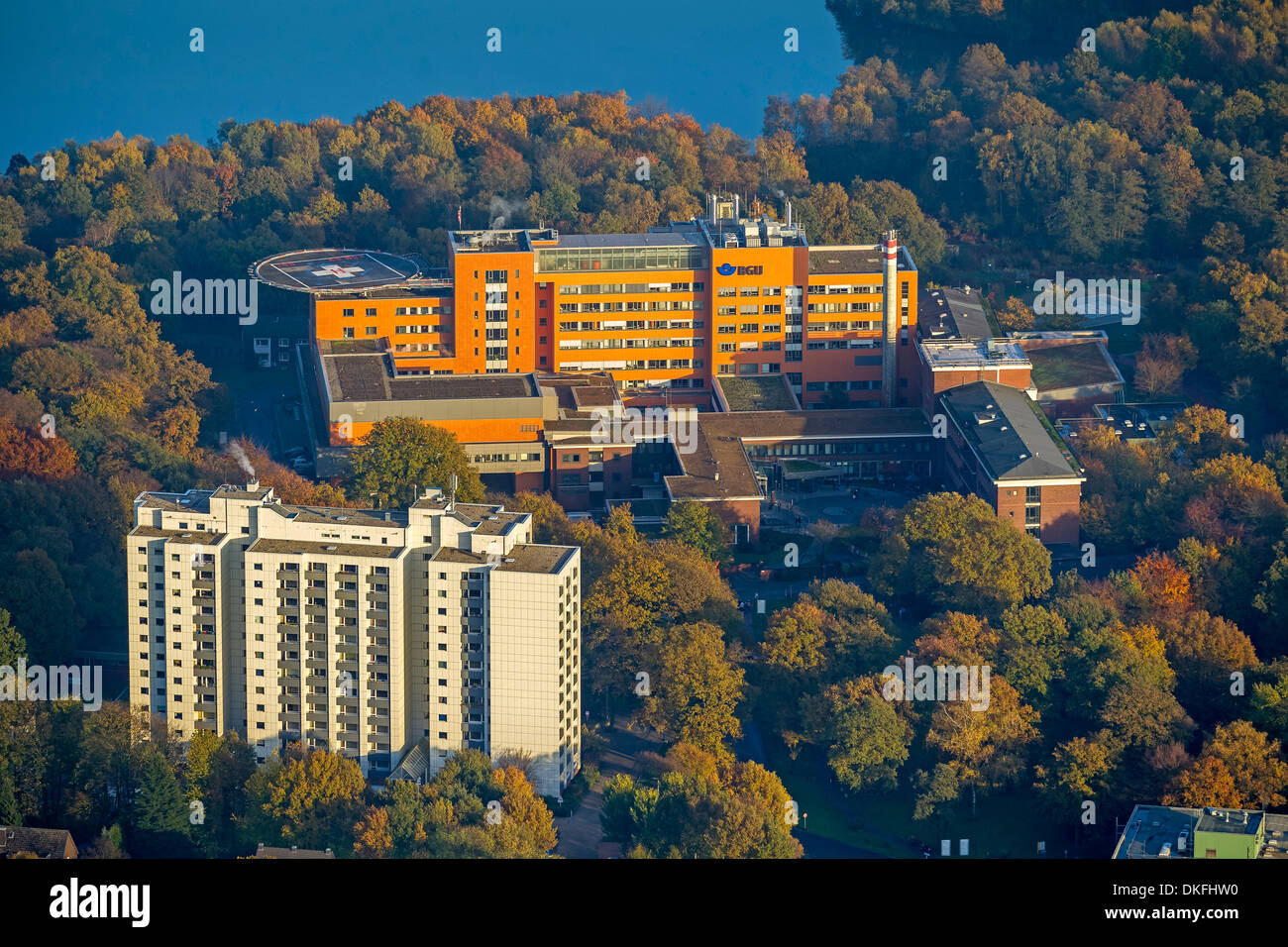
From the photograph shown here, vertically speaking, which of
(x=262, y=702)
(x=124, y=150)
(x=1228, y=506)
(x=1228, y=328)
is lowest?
(x=262, y=702)

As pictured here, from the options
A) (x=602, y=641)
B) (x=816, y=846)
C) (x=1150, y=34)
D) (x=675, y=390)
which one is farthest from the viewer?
(x=1150, y=34)

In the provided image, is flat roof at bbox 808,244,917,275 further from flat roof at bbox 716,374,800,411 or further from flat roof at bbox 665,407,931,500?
flat roof at bbox 665,407,931,500

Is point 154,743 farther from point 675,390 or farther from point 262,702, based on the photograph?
point 675,390

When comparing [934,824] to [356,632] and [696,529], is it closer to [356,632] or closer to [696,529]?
[696,529]

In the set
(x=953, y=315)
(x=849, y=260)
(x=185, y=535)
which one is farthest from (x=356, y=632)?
(x=953, y=315)

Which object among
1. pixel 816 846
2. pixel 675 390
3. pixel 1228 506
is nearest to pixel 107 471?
pixel 675 390

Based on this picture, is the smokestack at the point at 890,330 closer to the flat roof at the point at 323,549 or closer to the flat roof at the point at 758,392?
the flat roof at the point at 758,392

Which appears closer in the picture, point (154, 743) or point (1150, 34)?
point (154, 743)

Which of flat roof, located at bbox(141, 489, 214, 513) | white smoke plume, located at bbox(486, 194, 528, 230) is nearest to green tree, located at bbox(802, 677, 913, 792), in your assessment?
flat roof, located at bbox(141, 489, 214, 513)
